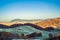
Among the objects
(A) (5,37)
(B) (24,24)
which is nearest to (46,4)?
(B) (24,24)

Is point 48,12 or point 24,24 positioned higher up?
point 48,12

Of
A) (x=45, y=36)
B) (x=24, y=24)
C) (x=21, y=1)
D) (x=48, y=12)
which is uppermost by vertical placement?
(x=21, y=1)

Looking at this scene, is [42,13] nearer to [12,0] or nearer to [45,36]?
[45,36]

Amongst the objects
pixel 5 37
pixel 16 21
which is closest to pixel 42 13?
pixel 16 21

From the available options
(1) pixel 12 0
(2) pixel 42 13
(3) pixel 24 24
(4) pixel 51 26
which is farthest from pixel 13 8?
(4) pixel 51 26

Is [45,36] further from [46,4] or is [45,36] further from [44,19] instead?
[46,4]

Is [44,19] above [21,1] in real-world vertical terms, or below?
below

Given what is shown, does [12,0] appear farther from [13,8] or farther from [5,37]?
[5,37]
